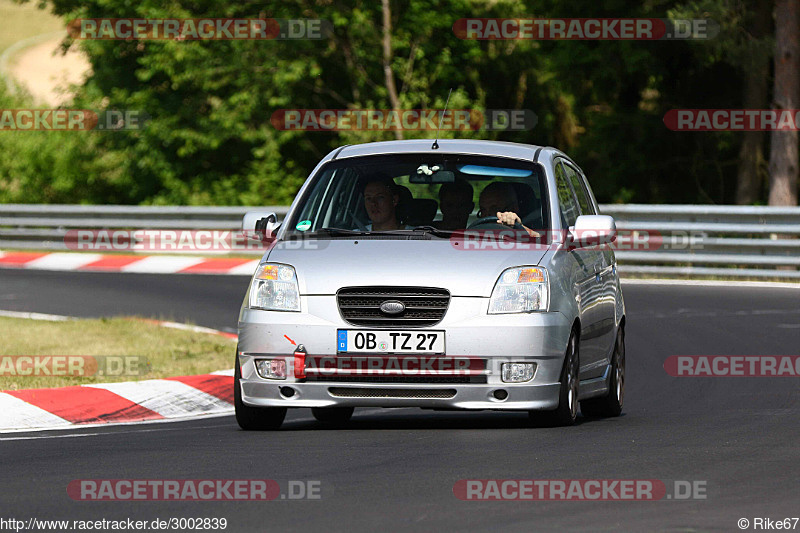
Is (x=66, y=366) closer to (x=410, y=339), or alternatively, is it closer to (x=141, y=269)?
(x=410, y=339)

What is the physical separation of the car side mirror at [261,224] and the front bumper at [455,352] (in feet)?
3.55

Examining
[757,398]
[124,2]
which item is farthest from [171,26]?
[757,398]

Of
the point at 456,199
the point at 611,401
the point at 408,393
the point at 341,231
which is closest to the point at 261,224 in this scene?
the point at 341,231

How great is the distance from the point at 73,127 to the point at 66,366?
26906 millimetres

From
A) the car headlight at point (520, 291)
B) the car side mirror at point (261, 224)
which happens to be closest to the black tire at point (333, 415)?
the car side mirror at point (261, 224)

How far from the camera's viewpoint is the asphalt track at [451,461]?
648 cm

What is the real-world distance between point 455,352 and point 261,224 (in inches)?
78.3

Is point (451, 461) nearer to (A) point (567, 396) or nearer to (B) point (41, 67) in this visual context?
(A) point (567, 396)

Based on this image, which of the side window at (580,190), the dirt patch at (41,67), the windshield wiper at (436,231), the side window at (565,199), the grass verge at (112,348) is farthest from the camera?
the dirt patch at (41,67)

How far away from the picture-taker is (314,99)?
119ft

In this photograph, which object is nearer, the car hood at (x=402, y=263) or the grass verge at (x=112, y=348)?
the car hood at (x=402, y=263)

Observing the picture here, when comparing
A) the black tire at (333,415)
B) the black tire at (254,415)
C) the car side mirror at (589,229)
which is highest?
the car side mirror at (589,229)

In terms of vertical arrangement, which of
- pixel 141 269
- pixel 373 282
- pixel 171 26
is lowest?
pixel 141 269

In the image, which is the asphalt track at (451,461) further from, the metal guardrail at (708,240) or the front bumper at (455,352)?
the metal guardrail at (708,240)
